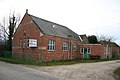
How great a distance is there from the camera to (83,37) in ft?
172

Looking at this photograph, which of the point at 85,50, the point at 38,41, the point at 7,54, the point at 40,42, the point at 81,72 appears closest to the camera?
the point at 81,72

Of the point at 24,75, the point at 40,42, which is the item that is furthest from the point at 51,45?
the point at 24,75

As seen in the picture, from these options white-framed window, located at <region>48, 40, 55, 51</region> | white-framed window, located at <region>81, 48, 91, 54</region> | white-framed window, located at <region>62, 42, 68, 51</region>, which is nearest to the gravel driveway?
white-framed window, located at <region>48, 40, 55, 51</region>

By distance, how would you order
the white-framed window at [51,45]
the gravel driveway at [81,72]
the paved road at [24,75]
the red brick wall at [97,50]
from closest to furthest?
1. the paved road at [24,75]
2. the gravel driveway at [81,72]
3. the white-framed window at [51,45]
4. the red brick wall at [97,50]

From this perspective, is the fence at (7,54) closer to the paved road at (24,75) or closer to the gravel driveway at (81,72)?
the gravel driveway at (81,72)

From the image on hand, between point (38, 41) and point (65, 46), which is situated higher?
point (38, 41)

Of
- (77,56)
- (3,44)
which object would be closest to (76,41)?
(77,56)

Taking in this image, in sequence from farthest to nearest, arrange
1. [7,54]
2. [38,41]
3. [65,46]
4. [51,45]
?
1. [65,46]
2. [7,54]
3. [51,45]
4. [38,41]

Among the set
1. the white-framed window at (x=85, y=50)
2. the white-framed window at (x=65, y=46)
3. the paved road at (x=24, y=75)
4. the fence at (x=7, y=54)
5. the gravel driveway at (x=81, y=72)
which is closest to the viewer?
the paved road at (x=24, y=75)

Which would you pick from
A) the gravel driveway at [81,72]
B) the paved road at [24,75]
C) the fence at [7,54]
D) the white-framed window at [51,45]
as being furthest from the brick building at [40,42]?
the paved road at [24,75]

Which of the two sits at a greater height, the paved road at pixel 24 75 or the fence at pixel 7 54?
the fence at pixel 7 54

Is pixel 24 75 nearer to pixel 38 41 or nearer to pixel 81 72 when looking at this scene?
pixel 81 72

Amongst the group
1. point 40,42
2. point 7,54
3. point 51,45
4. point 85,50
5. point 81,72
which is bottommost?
point 81,72

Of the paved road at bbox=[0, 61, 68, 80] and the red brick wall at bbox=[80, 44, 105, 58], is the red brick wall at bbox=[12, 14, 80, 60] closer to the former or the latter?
the red brick wall at bbox=[80, 44, 105, 58]
